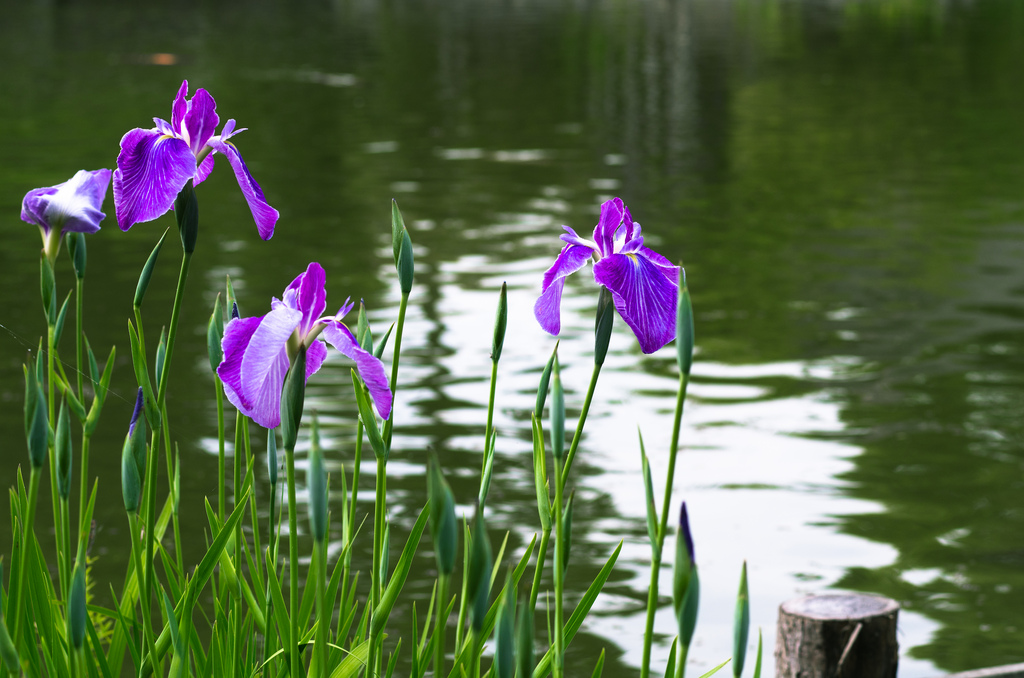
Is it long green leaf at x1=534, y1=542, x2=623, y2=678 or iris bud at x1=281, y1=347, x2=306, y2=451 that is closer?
iris bud at x1=281, y1=347, x2=306, y2=451

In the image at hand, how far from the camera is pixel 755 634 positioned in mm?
4211

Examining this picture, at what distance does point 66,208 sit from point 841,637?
189 centimetres

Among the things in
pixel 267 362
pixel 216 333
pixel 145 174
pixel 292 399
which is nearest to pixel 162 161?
pixel 145 174

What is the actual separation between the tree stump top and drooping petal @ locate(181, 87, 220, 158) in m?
1.74

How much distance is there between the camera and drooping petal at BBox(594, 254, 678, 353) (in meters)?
1.58

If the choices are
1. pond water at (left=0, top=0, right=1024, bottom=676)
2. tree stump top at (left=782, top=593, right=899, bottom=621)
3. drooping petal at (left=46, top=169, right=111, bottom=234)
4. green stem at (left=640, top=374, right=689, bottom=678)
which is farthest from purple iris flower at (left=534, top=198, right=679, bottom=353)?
tree stump top at (left=782, top=593, right=899, bottom=621)

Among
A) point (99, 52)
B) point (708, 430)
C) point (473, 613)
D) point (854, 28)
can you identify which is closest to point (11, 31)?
point (99, 52)

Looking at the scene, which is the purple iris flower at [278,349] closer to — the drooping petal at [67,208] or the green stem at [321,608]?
the green stem at [321,608]

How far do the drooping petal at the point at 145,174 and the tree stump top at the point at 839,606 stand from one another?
5.75 ft

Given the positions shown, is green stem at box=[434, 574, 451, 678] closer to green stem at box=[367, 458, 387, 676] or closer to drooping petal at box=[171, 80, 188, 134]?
green stem at box=[367, 458, 387, 676]

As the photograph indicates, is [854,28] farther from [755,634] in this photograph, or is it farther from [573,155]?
[755,634]

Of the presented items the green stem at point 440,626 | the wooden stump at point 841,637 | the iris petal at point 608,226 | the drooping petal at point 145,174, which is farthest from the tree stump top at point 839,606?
the drooping petal at point 145,174

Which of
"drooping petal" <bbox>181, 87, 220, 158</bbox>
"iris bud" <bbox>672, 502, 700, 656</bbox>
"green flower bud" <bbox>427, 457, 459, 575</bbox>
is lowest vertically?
"iris bud" <bbox>672, 502, 700, 656</bbox>

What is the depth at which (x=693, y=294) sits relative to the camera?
8.09m
